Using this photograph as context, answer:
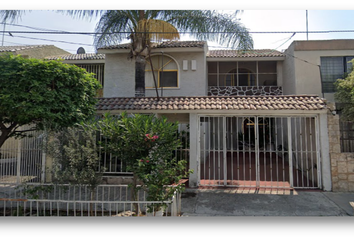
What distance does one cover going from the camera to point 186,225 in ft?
16.0

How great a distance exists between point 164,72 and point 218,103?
5.76 metres

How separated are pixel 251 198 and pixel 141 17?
8.20m

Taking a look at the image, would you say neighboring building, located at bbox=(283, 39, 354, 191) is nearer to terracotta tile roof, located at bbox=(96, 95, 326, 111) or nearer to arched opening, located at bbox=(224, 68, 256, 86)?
arched opening, located at bbox=(224, 68, 256, 86)

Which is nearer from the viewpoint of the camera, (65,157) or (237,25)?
(65,157)

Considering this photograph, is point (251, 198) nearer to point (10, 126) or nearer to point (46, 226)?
point (46, 226)

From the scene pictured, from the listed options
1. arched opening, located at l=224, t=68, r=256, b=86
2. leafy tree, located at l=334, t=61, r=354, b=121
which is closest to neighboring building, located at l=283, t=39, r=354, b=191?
leafy tree, located at l=334, t=61, r=354, b=121

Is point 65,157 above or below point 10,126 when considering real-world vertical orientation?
below

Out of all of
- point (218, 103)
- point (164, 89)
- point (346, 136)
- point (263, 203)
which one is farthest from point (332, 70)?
point (263, 203)

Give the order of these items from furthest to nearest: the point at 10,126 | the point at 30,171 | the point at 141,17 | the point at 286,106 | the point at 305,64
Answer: the point at 305,64, the point at 141,17, the point at 30,171, the point at 286,106, the point at 10,126

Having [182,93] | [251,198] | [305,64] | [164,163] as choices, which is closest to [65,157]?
[164,163]

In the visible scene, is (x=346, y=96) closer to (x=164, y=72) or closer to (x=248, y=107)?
(x=248, y=107)

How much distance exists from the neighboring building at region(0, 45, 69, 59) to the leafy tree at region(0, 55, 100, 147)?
9.09 meters

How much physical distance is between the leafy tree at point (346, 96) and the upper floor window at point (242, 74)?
381 cm

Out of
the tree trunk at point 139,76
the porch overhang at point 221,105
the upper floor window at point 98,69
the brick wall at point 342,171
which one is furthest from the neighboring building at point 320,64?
the upper floor window at point 98,69
